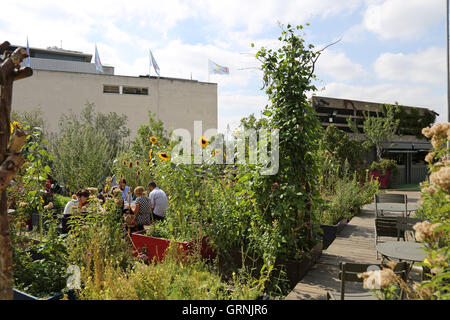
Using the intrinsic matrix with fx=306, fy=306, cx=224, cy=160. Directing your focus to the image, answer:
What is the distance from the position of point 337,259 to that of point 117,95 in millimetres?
26341

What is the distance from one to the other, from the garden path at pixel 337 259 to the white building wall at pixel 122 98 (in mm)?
23166

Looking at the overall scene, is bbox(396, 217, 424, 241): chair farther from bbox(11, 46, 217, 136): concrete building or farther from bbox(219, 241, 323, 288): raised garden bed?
bbox(11, 46, 217, 136): concrete building

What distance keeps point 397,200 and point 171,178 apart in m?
5.46

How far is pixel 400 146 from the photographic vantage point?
21391mm

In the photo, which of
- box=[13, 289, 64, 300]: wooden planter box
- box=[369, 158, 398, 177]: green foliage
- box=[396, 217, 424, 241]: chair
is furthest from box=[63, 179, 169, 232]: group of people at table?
box=[369, 158, 398, 177]: green foliage

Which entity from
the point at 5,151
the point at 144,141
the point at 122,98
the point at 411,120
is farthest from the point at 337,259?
the point at 122,98

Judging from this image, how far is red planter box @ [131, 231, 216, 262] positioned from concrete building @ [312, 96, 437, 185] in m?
18.0

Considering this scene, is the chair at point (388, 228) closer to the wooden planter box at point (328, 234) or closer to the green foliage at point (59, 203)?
the wooden planter box at point (328, 234)

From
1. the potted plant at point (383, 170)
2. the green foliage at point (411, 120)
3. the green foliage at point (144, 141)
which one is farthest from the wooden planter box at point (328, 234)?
the green foliage at point (411, 120)

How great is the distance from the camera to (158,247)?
4.52 meters

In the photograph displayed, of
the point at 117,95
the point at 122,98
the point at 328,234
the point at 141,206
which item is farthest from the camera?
the point at 122,98

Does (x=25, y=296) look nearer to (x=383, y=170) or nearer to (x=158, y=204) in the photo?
(x=158, y=204)
